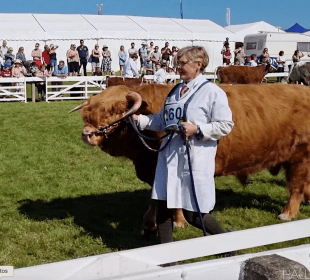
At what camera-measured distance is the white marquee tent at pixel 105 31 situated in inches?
1083

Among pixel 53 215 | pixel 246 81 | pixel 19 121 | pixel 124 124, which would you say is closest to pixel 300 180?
pixel 124 124

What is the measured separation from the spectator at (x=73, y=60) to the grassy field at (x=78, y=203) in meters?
12.5

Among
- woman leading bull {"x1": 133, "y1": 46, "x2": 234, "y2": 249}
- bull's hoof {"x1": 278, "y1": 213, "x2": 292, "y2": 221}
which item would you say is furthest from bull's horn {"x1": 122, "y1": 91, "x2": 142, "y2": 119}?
bull's hoof {"x1": 278, "y1": 213, "x2": 292, "y2": 221}

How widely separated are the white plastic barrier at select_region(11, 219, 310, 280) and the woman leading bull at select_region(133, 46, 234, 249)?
0.98m

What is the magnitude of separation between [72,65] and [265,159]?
1875cm

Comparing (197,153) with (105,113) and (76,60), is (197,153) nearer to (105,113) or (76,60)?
(105,113)

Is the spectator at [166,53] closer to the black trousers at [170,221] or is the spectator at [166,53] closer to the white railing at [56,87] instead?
the white railing at [56,87]

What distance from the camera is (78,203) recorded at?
6629mm

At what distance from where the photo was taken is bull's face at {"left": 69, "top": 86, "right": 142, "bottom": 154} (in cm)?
448

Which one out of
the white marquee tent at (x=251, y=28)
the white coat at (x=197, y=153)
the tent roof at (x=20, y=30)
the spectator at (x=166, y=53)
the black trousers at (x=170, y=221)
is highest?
the white marquee tent at (x=251, y=28)

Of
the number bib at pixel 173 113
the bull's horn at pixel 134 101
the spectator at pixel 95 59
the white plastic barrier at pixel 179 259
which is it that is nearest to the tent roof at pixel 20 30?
the spectator at pixel 95 59

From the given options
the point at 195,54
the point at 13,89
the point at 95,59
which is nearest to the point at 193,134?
the point at 195,54

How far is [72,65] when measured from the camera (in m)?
23.0

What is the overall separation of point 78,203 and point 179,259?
409cm
